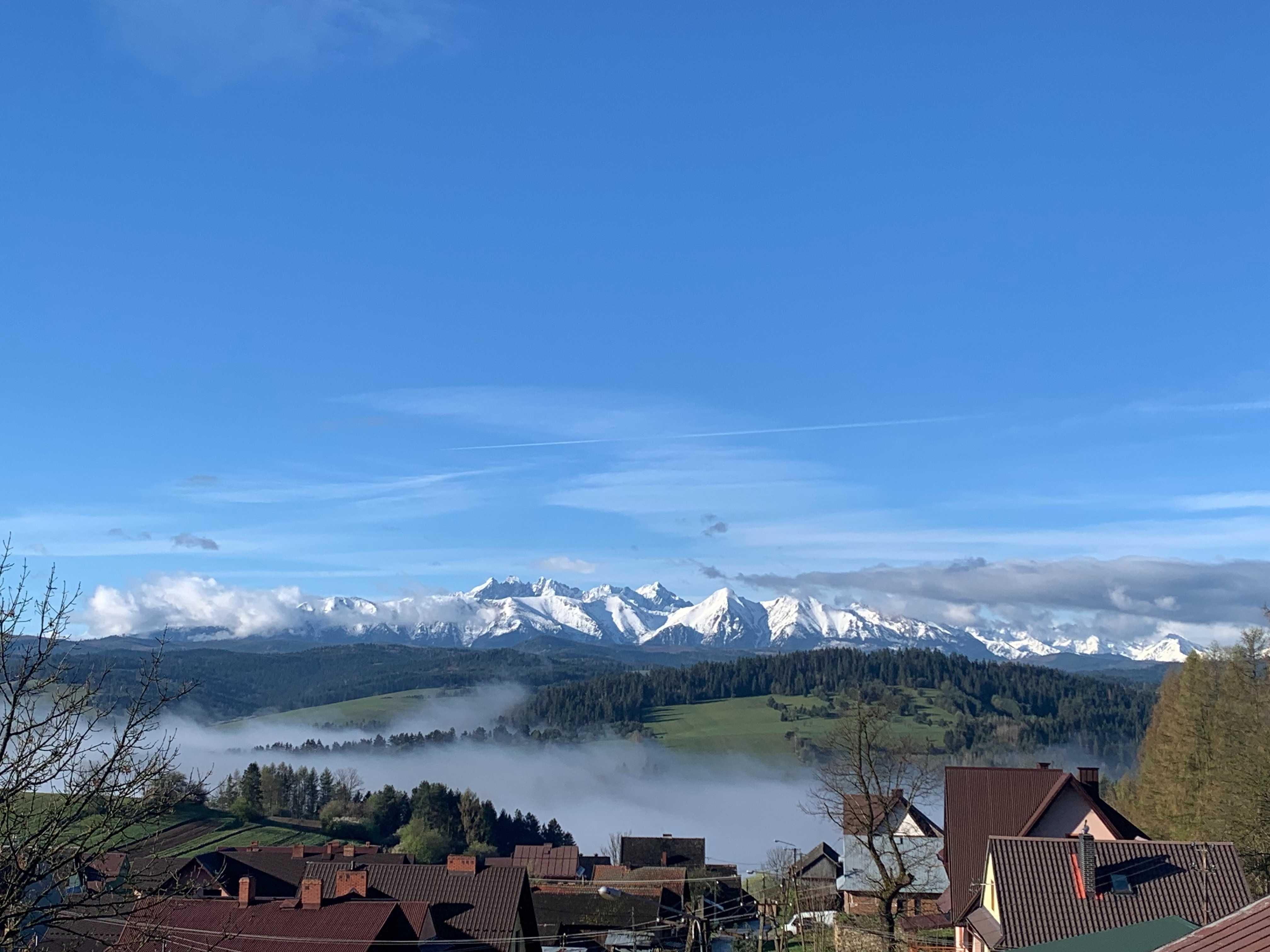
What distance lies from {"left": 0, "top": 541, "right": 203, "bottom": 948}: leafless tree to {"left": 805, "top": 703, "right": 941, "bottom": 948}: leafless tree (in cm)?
2316

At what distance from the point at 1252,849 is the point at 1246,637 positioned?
1354cm

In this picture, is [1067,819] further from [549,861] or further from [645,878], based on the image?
[549,861]

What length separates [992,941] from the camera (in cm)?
2959

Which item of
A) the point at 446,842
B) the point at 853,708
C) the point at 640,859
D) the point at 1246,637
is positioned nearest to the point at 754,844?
the point at 446,842

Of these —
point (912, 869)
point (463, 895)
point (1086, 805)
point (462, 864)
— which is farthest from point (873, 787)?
point (462, 864)

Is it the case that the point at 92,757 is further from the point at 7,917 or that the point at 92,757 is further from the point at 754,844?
the point at 754,844

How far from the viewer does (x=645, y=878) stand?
86812 mm

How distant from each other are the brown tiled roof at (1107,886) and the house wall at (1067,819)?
8.29 m

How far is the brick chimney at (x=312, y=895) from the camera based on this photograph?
36.9 metres

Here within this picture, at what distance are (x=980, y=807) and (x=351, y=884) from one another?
2428 centimetres

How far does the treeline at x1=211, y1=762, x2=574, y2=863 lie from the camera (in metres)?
131

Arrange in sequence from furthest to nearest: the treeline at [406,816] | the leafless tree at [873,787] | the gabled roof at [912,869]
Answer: the treeline at [406,816] → the gabled roof at [912,869] → the leafless tree at [873,787]

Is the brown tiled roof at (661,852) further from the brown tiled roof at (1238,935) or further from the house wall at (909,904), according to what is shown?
the brown tiled roof at (1238,935)

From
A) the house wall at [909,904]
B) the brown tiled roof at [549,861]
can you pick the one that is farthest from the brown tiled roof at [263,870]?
the house wall at [909,904]
